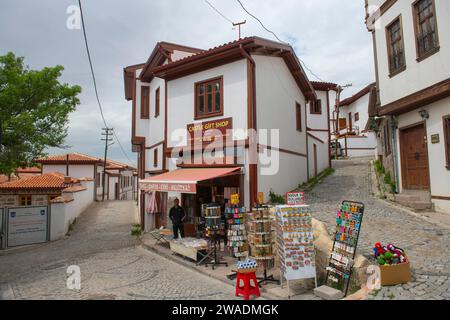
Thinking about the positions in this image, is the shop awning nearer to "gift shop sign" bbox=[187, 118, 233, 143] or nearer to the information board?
"gift shop sign" bbox=[187, 118, 233, 143]

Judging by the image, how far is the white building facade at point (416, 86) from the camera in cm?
917

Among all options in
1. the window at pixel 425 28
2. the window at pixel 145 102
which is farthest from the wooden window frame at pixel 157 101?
the window at pixel 425 28

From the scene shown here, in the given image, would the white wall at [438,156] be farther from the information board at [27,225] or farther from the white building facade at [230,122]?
the information board at [27,225]

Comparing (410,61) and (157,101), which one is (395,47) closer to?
(410,61)

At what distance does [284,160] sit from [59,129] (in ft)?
35.5

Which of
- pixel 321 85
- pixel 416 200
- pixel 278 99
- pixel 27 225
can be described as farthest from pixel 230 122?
pixel 321 85

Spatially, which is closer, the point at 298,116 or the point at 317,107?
the point at 298,116

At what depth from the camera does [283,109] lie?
13.3m

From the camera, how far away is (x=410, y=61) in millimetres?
10297

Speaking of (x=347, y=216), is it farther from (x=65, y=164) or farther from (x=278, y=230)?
(x=65, y=164)

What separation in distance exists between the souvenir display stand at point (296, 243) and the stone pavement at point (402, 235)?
1349mm

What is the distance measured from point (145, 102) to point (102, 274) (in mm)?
11310

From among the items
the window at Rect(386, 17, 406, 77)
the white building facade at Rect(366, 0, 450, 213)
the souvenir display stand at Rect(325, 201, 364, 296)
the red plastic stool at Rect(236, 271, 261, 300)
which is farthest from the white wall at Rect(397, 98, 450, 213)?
the red plastic stool at Rect(236, 271, 261, 300)

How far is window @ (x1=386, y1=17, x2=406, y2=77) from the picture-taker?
10.9 metres
